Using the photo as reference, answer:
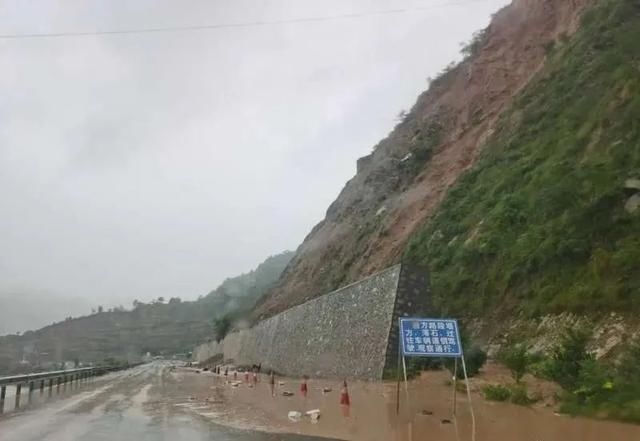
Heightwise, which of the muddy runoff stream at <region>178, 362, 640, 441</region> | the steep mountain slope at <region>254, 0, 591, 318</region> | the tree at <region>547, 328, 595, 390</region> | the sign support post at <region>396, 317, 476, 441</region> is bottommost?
the muddy runoff stream at <region>178, 362, 640, 441</region>

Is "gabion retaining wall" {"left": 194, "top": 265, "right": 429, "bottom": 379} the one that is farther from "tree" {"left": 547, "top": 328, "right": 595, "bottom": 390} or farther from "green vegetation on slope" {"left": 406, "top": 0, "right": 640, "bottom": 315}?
"tree" {"left": 547, "top": 328, "right": 595, "bottom": 390}

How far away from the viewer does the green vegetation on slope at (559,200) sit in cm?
1677

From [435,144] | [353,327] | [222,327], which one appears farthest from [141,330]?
[353,327]

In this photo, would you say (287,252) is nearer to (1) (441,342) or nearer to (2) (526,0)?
(2) (526,0)

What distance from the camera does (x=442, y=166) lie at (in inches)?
1639

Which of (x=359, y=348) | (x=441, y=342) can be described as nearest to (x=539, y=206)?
(x=359, y=348)

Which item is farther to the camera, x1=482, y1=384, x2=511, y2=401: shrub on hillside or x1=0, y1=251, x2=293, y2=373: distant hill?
x1=0, y1=251, x2=293, y2=373: distant hill

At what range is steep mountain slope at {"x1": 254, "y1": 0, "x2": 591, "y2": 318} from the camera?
128 ft

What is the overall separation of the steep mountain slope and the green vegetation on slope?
17.4ft

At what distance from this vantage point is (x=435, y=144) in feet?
150

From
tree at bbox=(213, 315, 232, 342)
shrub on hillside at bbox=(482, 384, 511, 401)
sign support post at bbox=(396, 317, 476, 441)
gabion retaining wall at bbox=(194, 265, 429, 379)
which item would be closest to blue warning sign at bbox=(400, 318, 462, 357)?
sign support post at bbox=(396, 317, 476, 441)

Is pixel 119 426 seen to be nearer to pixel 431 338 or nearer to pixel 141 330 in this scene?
pixel 431 338

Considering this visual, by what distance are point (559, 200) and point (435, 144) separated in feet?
86.5

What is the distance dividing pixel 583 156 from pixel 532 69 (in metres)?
21.4
